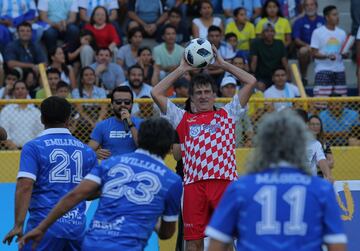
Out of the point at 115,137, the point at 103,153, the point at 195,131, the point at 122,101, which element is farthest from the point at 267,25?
Result: the point at 195,131

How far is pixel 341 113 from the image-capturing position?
1337 cm

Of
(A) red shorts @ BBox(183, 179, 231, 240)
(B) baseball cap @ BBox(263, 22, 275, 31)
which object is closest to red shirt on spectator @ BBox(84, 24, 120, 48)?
(B) baseball cap @ BBox(263, 22, 275, 31)

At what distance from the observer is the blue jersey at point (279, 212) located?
18.9 ft

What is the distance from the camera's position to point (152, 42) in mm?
16938

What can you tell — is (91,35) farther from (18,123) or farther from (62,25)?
(18,123)

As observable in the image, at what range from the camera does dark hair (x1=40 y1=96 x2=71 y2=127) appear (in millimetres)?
8219

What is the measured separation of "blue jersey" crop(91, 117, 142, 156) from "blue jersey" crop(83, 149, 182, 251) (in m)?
3.45

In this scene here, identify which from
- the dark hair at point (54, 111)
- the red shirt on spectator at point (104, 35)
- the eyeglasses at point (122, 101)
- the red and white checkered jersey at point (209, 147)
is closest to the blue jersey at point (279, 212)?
the dark hair at point (54, 111)

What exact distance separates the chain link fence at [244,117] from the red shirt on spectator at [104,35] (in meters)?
3.27

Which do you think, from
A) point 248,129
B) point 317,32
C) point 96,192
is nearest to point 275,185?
point 96,192

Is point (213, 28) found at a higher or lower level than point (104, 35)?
higher

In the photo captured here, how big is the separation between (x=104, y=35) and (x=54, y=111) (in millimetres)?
8150

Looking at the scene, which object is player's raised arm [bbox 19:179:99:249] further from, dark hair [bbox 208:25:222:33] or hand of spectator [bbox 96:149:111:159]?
dark hair [bbox 208:25:222:33]

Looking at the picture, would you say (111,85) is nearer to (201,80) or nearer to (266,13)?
(266,13)
